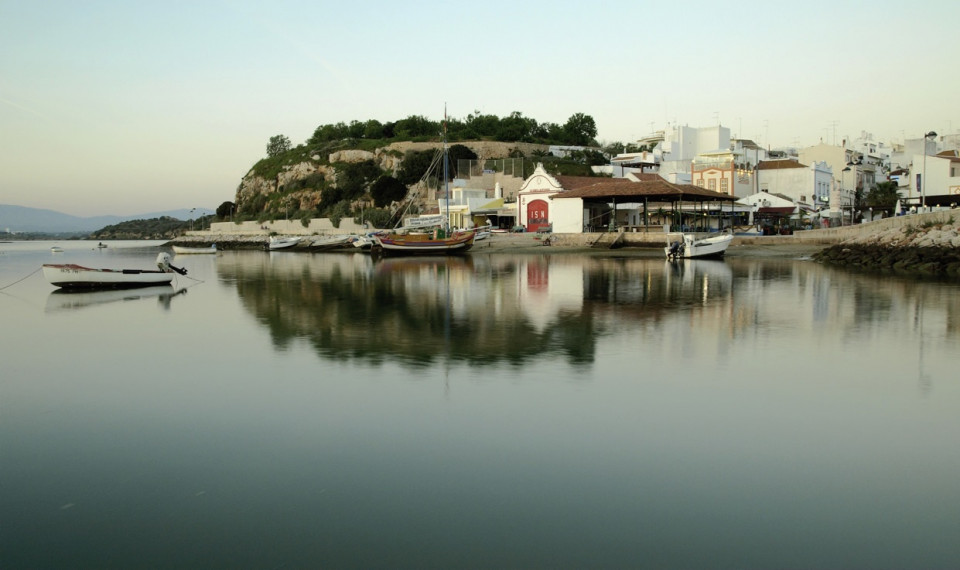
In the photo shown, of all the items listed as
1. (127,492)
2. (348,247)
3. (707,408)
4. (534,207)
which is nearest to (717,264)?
(534,207)

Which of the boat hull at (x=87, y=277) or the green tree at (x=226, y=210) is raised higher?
the green tree at (x=226, y=210)

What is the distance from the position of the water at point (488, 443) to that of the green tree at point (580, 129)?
63.9 metres

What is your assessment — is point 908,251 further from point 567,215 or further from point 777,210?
point 777,210

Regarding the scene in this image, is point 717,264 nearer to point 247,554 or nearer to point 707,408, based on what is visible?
point 707,408

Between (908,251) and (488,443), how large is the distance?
80.6 feet

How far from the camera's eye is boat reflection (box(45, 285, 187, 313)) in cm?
1795

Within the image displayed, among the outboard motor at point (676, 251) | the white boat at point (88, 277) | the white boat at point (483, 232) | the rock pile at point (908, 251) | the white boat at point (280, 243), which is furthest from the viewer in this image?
the white boat at point (280, 243)

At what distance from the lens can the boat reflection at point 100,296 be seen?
58.9ft

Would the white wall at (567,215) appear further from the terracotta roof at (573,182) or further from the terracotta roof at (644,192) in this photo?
the terracotta roof at (573,182)

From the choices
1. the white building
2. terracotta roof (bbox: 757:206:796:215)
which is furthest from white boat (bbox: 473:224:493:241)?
the white building

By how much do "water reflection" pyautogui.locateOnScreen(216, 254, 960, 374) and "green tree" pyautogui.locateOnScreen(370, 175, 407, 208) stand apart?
3537 centimetres

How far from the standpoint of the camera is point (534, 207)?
46.7m

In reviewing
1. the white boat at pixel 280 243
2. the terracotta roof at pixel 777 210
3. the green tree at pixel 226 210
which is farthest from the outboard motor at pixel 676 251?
the green tree at pixel 226 210

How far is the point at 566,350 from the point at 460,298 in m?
7.45
